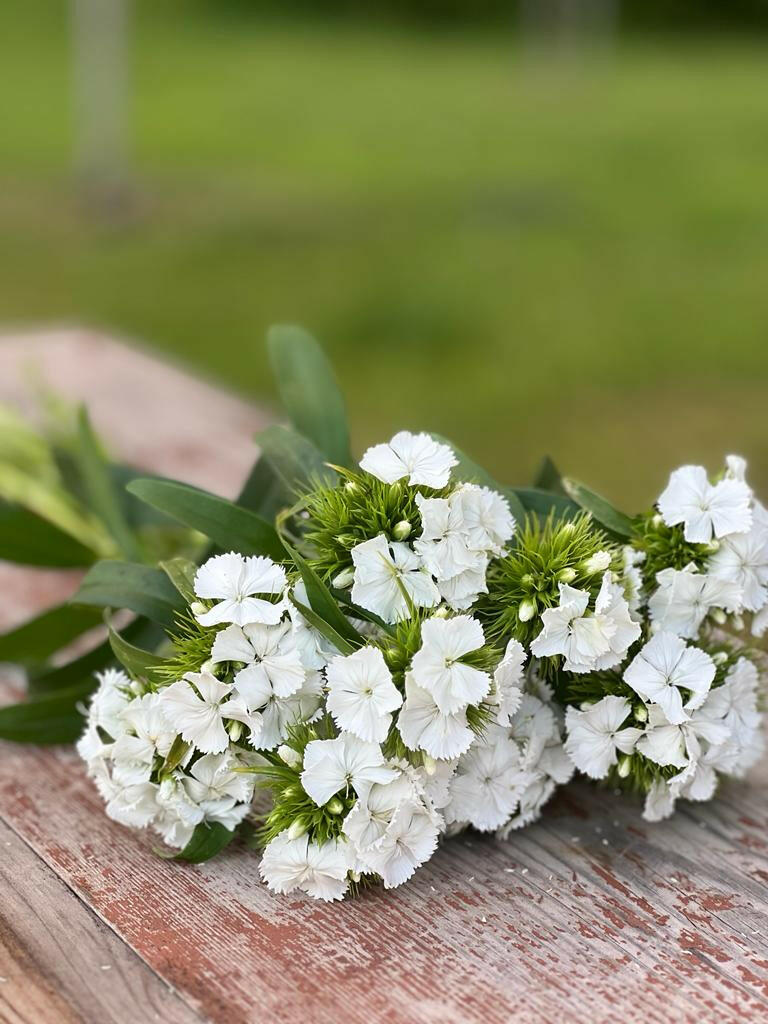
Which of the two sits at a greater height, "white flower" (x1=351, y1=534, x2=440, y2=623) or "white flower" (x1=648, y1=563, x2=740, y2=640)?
"white flower" (x1=648, y1=563, x2=740, y2=640)

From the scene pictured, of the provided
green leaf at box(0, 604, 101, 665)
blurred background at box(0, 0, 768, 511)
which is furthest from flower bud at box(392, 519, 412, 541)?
blurred background at box(0, 0, 768, 511)

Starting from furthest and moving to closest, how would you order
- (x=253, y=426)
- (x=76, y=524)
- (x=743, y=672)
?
(x=253, y=426) < (x=76, y=524) < (x=743, y=672)

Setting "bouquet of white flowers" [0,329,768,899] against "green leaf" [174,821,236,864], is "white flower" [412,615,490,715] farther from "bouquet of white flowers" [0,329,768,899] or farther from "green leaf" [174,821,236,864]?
"green leaf" [174,821,236,864]

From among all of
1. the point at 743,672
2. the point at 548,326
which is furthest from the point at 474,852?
the point at 548,326

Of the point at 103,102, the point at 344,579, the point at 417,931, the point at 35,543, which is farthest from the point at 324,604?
the point at 103,102

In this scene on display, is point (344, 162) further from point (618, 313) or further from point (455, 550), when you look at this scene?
point (455, 550)

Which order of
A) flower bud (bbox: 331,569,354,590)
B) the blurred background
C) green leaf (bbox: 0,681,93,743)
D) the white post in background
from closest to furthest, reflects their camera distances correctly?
flower bud (bbox: 331,569,354,590), green leaf (bbox: 0,681,93,743), the blurred background, the white post in background

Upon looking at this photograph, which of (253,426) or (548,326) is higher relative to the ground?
(548,326)
